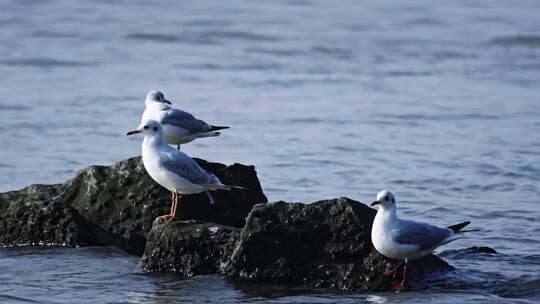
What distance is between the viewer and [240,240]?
916cm

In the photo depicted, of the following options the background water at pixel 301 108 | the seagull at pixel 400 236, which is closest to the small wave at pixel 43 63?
the background water at pixel 301 108

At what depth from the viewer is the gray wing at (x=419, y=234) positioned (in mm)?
8797

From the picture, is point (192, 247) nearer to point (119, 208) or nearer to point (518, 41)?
point (119, 208)

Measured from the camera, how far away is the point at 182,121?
432 inches

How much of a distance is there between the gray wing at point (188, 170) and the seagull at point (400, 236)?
1.53m

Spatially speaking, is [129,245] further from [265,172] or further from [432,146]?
[432,146]

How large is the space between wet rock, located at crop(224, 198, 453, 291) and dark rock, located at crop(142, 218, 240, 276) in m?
0.20

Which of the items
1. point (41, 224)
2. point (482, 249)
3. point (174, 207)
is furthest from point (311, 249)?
point (41, 224)

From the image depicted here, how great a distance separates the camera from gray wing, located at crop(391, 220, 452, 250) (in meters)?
8.80

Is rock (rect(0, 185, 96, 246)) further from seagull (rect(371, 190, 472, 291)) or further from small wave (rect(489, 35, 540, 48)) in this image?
small wave (rect(489, 35, 540, 48))

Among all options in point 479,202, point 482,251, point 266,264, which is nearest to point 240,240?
point 266,264

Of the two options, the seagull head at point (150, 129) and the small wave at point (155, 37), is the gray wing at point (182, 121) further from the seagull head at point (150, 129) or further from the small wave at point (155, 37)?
the small wave at point (155, 37)

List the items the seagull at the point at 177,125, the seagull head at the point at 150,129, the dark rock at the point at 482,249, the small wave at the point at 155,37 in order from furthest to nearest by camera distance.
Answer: the small wave at the point at 155,37, the seagull at the point at 177,125, the dark rock at the point at 482,249, the seagull head at the point at 150,129

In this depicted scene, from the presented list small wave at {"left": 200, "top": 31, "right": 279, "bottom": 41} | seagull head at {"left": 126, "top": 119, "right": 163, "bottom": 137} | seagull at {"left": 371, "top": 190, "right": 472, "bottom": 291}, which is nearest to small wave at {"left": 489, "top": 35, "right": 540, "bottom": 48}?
small wave at {"left": 200, "top": 31, "right": 279, "bottom": 41}
